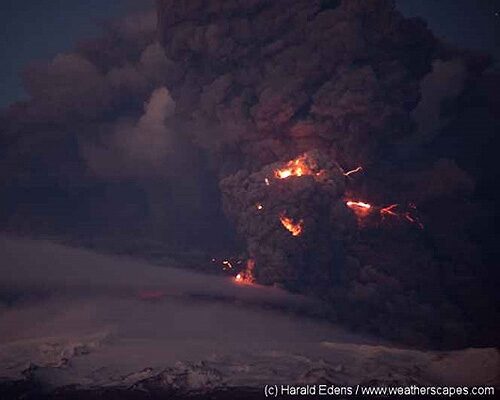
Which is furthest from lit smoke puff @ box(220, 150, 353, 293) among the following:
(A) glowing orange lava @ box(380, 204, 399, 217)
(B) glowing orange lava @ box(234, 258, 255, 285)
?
(A) glowing orange lava @ box(380, 204, 399, 217)

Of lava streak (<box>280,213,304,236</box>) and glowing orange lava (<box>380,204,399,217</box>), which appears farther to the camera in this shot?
glowing orange lava (<box>380,204,399,217</box>)

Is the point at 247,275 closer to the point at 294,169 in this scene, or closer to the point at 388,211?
the point at 294,169

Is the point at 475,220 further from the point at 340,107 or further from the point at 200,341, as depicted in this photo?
the point at 200,341

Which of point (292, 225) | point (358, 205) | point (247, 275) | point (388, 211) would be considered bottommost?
point (247, 275)

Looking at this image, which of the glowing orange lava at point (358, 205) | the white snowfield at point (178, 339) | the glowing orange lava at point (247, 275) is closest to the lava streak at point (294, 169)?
the glowing orange lava at point (358, 205)

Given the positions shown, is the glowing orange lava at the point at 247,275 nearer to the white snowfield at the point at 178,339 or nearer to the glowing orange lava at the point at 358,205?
the white snowfield at the point at 178,339

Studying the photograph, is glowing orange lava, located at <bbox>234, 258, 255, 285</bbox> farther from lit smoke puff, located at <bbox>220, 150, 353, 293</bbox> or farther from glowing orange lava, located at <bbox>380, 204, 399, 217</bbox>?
glowing orange lava, located at <bbox>380, 204, 399, 217</bbox>

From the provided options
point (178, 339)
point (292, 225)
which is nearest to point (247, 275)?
point (292, 225)
